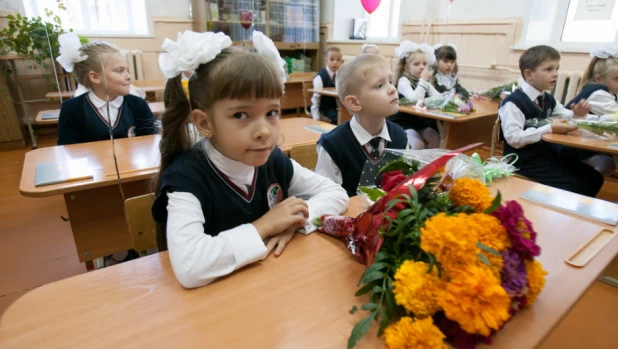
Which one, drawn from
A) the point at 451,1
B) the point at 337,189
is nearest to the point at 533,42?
the point at 451,1

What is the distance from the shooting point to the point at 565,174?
95.3 inches

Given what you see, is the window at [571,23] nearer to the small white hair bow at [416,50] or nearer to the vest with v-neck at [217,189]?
the small white hair bow at [416,50]

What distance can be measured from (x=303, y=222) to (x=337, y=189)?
246 millimetres

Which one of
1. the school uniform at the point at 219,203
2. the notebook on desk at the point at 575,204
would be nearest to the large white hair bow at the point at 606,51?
the notebook on desk at the point at 575,204

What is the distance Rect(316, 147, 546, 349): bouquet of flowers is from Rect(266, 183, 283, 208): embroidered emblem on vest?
473mm

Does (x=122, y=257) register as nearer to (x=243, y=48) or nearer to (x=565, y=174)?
(x=243, y=48)

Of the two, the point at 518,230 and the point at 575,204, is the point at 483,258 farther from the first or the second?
the point at 575,204

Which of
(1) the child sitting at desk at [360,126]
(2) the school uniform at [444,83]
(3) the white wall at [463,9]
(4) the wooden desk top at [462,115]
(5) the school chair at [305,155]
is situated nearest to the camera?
(1) the child sitting at desk at [360,126]

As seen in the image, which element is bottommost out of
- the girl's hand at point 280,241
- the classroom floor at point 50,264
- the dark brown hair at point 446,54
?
the classroom floor at point 50,264

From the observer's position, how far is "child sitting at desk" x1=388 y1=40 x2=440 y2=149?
368cm

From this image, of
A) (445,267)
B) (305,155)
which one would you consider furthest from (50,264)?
(445,267)

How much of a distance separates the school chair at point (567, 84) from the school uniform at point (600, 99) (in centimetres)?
104

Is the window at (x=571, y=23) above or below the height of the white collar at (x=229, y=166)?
above

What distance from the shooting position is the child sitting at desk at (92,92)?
7.33 ft
